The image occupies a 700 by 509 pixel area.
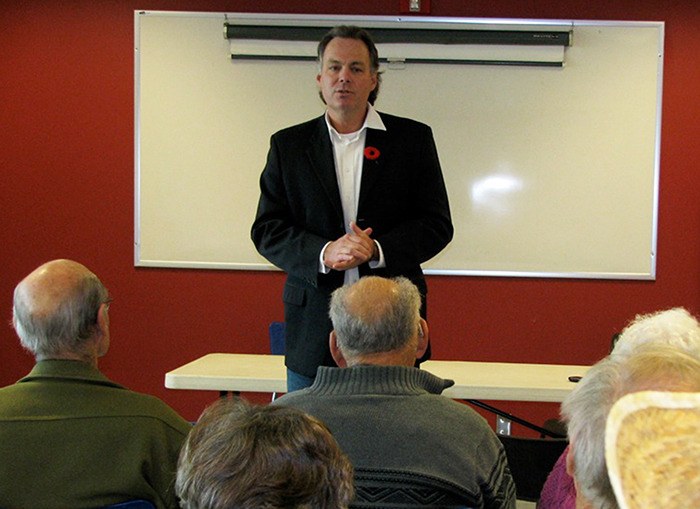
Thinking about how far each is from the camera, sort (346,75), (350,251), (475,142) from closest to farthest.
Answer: (350,251) → (346,75) → (475,142)

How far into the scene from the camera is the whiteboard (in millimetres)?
4609

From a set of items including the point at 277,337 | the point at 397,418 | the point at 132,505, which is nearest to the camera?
the point at 132,505

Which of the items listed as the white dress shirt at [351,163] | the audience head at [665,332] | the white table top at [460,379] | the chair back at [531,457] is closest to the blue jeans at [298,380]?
the white table top at [460,379]

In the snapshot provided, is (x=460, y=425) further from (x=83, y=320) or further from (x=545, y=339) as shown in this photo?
(x=545, y=339)

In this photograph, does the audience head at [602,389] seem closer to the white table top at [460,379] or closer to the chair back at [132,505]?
the chair back at [132,505]

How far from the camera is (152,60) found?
4.71m

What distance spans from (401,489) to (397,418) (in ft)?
0.45

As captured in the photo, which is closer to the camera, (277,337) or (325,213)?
(325,213)

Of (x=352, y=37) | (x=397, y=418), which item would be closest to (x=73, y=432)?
(x=397, y=418)

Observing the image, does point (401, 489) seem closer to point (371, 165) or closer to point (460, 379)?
point (371, 165)

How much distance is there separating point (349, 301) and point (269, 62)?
10.1 ft

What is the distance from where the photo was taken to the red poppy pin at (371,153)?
8.22ft

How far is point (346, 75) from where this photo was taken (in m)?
2.47

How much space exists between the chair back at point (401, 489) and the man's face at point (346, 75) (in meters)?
1.29
